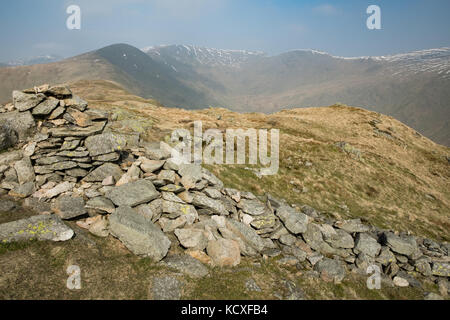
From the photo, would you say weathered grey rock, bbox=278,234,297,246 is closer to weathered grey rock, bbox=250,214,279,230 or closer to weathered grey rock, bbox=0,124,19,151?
weathered grey rock, bbox=250,214,279,230

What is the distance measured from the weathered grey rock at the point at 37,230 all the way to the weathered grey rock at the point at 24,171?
4.47 m

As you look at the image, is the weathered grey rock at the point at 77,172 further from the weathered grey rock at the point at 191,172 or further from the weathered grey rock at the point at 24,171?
the weathered grey rock at the point at 191,172

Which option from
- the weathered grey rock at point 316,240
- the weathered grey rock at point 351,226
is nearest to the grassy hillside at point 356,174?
the weathered grey rock at point 351,226

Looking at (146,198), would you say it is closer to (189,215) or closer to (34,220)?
(189,215)

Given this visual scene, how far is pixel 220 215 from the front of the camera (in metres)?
18.4

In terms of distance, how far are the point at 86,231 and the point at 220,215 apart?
9.08 metres

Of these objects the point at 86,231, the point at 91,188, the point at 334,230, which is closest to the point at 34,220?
the point at 86,231

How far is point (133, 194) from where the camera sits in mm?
15789

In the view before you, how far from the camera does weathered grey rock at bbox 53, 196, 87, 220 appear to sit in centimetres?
1418

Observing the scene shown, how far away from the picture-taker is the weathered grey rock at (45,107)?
18.2 metres

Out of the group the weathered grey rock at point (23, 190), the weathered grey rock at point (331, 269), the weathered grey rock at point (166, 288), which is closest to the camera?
the weathered grey rock at point (166, 288)

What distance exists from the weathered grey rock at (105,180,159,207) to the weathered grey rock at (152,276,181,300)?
543 centimetres

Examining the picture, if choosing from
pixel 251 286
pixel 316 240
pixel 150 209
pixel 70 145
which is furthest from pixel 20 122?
pixel 316 240
